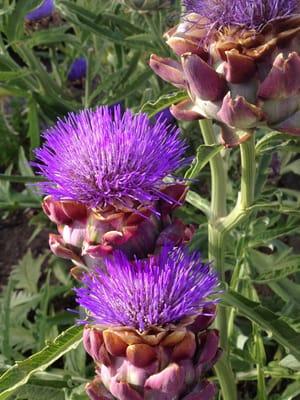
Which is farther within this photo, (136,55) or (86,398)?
(136,55)

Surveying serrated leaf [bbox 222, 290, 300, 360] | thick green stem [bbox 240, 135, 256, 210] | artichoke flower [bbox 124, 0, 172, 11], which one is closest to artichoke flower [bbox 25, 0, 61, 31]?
artichoke flower [bbox 124, 0, 172, 11]

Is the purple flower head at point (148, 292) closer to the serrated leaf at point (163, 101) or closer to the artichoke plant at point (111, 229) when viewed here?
the artichoke plant at point (111, 229)

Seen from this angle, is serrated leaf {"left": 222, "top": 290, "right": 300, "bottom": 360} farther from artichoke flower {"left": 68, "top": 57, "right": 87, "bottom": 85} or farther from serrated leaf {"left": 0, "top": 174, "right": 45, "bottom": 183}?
artichoke flower {"left": 68, "top": 57, "right": 87, "bottom": 85}

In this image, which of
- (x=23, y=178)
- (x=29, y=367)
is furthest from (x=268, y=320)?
(x=23, y=178)

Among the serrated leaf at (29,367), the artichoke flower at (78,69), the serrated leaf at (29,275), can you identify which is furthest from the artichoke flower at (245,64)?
the artichoke flower at (78,69)

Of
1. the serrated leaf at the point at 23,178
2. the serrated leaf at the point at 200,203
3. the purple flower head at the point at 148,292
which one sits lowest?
the purple flower head at the point at 148,292

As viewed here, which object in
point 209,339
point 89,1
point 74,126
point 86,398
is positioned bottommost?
point 86,398

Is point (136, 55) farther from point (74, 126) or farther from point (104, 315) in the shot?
point (104, 315)

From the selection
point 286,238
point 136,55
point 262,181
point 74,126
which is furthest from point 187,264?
point 286,238
